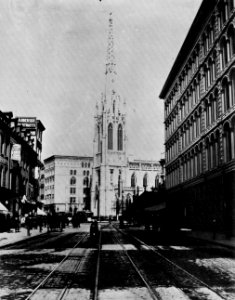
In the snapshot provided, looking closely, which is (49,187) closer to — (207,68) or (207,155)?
(207,155)

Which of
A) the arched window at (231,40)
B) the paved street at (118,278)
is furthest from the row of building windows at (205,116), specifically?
the paved street at (118,278)

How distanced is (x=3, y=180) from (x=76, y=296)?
35.2m

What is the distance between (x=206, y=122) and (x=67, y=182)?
120m

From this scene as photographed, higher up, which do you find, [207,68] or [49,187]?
[207,68]

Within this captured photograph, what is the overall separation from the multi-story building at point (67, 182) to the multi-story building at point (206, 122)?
102404mm

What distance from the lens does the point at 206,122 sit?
3578 centimetres

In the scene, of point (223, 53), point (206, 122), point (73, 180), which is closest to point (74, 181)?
point (73, 180)

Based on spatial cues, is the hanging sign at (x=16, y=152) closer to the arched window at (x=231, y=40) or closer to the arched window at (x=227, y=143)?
the arched window at (x=227, y=143)

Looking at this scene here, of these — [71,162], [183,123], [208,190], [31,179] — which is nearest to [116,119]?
[71,162]

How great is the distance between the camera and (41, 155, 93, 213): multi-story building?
150m

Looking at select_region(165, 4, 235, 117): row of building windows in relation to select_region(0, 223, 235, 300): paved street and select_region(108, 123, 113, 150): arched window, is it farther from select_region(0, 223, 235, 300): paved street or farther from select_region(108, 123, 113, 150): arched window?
select_region(108, 123, 113, 150): arched window

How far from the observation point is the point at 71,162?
15438cm

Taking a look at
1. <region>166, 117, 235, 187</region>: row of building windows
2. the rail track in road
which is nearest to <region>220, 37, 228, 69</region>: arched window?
<region>166, 117, 235, 187</region>: row of building windows

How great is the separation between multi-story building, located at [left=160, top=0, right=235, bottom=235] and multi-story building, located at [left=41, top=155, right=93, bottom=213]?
10240 cm
